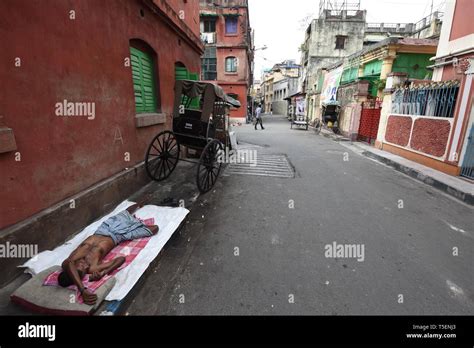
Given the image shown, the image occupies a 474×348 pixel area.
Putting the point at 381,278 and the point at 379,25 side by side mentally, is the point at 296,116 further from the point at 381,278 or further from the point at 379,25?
the point at 381,278

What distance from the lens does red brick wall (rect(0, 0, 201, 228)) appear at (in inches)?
100

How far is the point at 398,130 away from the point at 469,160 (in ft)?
10.9

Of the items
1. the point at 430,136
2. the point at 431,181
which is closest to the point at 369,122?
the point at 430,136

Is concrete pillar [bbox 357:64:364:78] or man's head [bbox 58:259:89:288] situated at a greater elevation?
concrete pillar [bbox 357:64:364:78]

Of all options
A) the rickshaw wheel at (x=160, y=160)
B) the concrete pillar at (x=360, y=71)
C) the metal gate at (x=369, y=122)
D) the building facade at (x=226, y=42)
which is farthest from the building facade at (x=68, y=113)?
the building facade at (x=226, y=42)

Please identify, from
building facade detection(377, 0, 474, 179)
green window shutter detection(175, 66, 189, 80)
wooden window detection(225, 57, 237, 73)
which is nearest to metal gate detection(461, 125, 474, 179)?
building facade detection(377, 0, 474, 179)

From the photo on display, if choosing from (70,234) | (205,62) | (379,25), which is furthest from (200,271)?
(379,25)

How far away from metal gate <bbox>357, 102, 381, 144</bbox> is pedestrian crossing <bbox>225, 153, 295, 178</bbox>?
593 cm

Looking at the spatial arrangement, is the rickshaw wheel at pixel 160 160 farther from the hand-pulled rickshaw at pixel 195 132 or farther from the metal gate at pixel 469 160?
the metal gate at pixel 469 160

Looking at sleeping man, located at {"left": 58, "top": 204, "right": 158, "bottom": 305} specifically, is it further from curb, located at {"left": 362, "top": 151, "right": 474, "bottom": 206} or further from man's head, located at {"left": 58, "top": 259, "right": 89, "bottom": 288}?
curb, located at {"left": 362, "top": 151, "right": 474, "bottom": 206}

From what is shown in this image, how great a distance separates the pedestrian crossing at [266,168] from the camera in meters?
7.26

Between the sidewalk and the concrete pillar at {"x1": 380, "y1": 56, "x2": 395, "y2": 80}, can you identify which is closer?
the sidewalk

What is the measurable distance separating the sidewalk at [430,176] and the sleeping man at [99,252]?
6652mm

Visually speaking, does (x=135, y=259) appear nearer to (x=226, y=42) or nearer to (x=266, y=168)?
(x=266, y=168)
